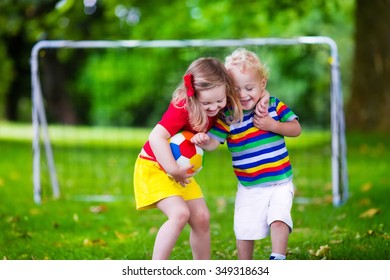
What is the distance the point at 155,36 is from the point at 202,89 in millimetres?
9049

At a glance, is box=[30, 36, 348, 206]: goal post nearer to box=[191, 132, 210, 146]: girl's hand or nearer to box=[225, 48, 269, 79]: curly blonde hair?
box=[225, 48, 269, 79]: curly blonde hair

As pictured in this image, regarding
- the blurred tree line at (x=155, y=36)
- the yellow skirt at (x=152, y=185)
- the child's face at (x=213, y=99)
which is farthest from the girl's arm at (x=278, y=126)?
the blurred tree line at (x=155, y=36)

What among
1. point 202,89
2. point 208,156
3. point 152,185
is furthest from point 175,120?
point 208,156

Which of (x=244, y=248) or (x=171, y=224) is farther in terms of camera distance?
(x=244, y=248)

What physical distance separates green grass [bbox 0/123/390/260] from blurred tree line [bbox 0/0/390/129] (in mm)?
1115

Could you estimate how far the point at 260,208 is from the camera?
306 cm

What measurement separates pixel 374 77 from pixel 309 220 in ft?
14.5

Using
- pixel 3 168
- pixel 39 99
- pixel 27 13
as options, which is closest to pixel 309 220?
pixel 39 99

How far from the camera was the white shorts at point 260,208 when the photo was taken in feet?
9.87

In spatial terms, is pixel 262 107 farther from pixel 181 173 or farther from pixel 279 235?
pixel 279 235
